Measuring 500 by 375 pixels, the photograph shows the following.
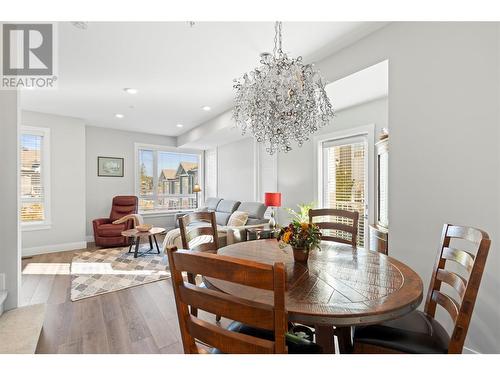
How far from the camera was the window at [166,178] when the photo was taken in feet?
21.9

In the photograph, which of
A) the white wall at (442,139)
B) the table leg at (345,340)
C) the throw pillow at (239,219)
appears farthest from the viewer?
the throw pillow at (239,219)

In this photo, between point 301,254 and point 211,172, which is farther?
point 211,172

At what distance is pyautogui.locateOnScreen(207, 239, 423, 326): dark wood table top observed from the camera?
0.93m

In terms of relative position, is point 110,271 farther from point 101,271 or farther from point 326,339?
point 326,339

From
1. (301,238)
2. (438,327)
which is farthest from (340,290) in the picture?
(438,327)

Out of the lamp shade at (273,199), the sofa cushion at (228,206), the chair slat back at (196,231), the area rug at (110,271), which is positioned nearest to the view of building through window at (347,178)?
the lamp shade at (273,199)

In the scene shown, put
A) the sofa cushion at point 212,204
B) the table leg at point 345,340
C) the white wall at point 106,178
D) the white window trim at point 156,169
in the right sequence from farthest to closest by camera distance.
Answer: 1. the white window trim at point 156,169
2. the sofa cushion at point 212,204
3. the white wall at point 106,178
4. the table leg at point 345,340

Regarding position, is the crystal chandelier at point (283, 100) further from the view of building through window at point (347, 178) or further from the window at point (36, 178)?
the window at point (36, 178)

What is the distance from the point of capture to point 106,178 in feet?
19.9

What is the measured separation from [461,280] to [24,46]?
12.7ft

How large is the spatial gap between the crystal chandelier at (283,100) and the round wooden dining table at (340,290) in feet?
3.21

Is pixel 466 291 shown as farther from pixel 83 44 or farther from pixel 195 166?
pixel 195 166

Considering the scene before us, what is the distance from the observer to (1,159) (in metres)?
2.26
